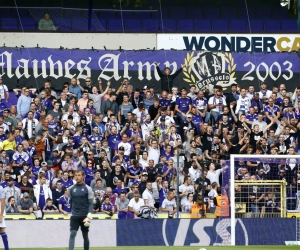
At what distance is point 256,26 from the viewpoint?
108 feet

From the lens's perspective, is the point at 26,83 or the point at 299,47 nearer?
the point at 26,83

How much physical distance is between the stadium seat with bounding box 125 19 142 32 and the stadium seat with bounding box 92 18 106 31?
0.77 metres

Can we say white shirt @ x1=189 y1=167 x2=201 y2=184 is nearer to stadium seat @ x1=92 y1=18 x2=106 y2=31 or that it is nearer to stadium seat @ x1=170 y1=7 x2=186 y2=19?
stadium seat @ x1=92 y1=18 x2=106 y2=31

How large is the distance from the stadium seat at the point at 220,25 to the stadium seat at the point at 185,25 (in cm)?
78

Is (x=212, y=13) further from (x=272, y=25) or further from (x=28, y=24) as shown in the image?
(x=28, y=24)

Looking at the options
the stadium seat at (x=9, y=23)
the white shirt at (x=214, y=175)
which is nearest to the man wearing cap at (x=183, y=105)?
the white shirt at (x=214, y=175)

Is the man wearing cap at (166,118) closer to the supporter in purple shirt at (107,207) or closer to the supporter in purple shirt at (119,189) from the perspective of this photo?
the supporter in purple shirt at (119,189)

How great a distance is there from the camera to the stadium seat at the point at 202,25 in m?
32.5

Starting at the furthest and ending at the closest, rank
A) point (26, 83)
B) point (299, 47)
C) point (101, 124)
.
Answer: point (299, 47), point (26, 83), point (101, 124)

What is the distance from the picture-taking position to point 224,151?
84.8 ft

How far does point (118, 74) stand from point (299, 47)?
→ 6.29m

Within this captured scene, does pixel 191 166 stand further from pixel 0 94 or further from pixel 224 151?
pixel 0 94

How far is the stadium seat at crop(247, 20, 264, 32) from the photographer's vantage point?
3262 cm

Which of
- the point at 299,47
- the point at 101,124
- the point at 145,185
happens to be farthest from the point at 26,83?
the point at 299,47
